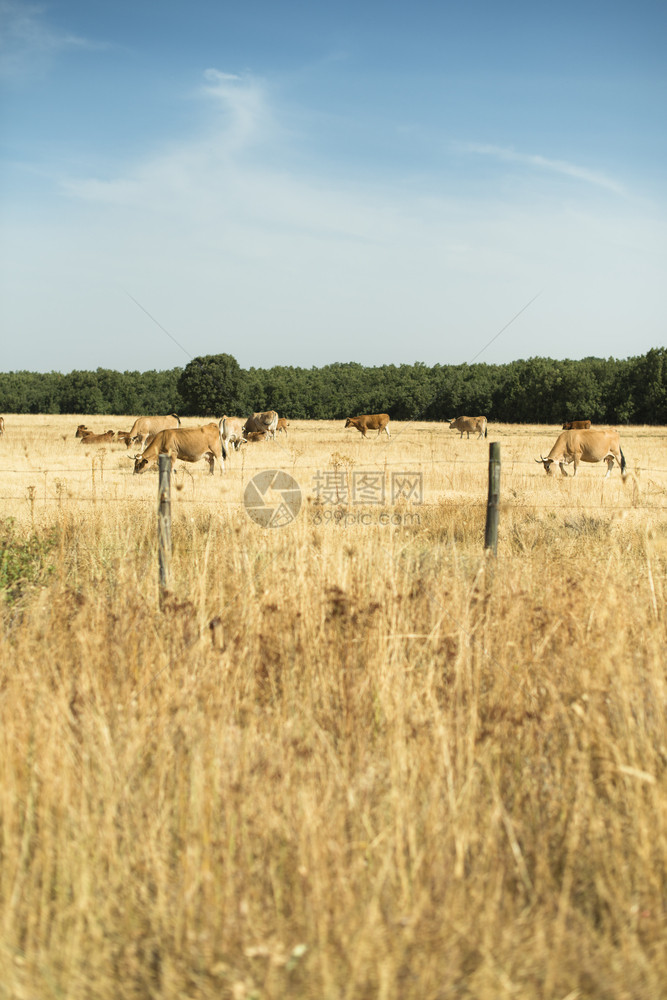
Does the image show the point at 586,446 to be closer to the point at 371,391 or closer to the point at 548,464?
the point at 548,464

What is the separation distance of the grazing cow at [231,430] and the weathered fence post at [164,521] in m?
17.5

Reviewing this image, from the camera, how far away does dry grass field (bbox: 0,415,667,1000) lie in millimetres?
2133

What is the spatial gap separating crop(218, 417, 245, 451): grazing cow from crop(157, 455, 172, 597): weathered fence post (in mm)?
17512

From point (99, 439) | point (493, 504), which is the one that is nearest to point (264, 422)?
point (99, 439)

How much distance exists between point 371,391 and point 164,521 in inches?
2935

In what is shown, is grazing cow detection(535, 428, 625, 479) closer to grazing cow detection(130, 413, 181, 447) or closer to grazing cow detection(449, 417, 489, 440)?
grazing cow detection(130, 413, 181, 447)

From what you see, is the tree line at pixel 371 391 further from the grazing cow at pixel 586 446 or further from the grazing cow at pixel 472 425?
the grazing cow at pixel 586 446

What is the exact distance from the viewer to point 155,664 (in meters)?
3.91

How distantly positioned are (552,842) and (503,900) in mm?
409

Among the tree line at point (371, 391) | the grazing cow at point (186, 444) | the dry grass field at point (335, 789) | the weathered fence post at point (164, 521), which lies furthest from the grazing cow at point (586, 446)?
the tree line at point (371, 391)

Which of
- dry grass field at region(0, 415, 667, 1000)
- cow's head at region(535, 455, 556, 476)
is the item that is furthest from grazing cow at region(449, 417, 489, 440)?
dry grass field at region(0, 415, 667, 1000)

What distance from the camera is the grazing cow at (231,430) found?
24.1 m

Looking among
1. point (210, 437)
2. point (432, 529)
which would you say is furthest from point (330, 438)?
point (432, 529)

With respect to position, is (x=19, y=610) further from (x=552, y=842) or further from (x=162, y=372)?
(x=162, y=372)
